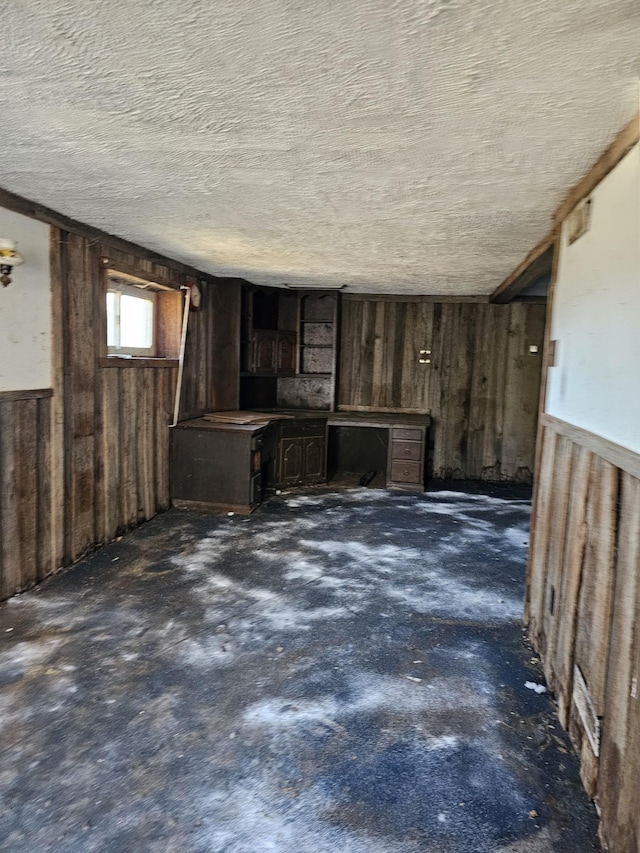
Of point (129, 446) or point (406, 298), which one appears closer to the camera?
point (129, 446)

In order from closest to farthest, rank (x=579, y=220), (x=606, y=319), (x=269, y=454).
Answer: (x=606, y=319), (x=579, y=220), (x=269, y=454)

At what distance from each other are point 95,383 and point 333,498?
2.63 meters

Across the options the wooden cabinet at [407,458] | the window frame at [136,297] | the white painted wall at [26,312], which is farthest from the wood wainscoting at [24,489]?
the wooden cabinet at [407,458]

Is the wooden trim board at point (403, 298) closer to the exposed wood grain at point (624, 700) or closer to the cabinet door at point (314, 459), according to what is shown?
the cabinet door at point (314, 459)

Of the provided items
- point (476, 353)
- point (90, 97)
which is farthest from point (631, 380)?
point (476, 353)

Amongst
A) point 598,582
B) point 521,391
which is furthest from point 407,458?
point 598,582

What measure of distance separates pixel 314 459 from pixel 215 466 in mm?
1469

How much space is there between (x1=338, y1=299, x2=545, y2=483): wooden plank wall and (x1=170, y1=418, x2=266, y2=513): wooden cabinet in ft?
7.26

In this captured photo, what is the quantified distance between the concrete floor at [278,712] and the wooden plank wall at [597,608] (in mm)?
154

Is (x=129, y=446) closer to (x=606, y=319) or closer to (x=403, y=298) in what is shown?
(x=606, y=319)

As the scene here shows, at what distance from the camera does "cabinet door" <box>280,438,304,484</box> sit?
5.62 m

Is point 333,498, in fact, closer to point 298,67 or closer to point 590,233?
point 590,233

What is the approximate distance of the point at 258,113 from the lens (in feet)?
5.64

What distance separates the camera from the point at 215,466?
4.74 meters
